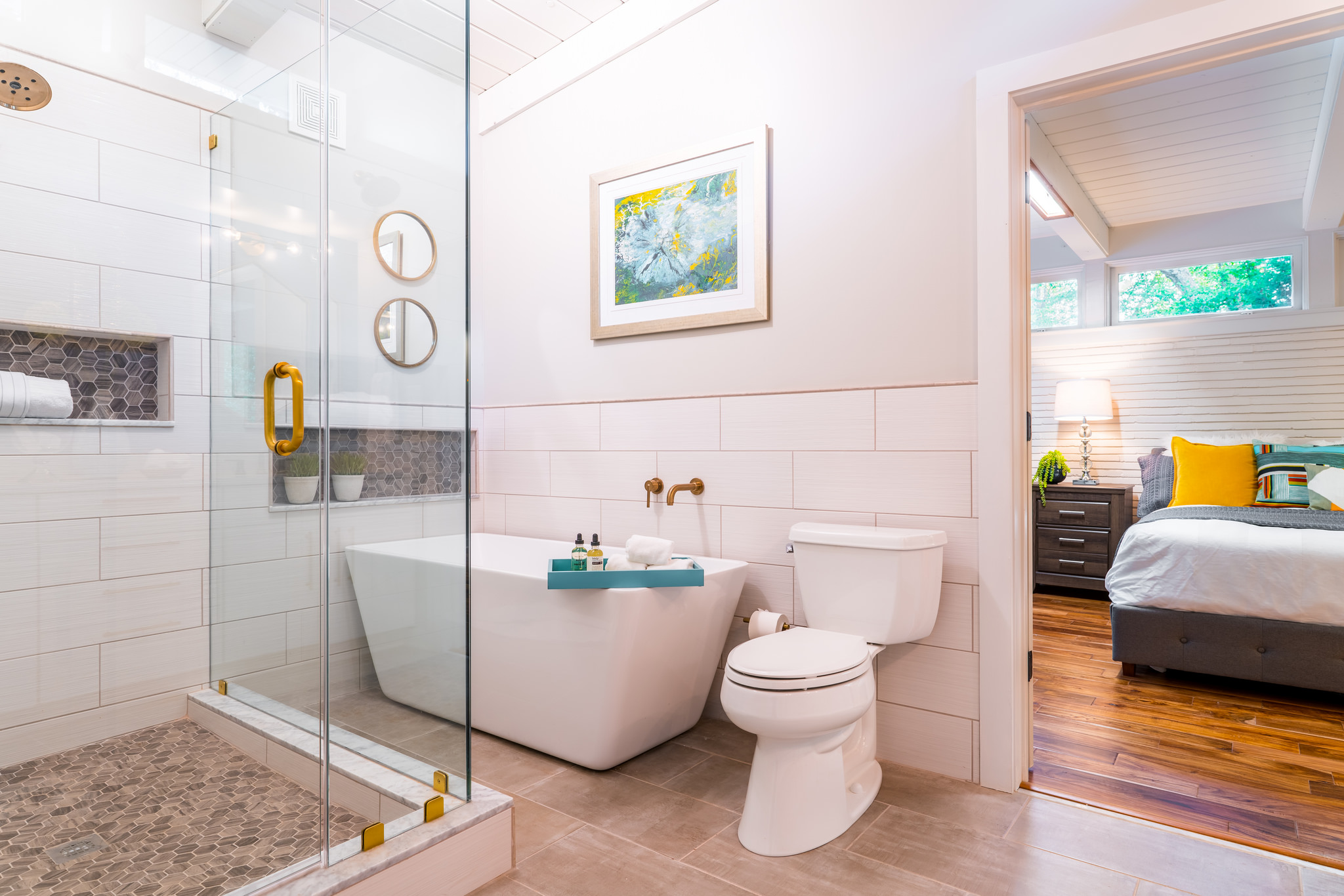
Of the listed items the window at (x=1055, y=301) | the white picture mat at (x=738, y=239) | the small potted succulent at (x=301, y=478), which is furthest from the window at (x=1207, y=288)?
the small potted succulent at (x=301, y=478)

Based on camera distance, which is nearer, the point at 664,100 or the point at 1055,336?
the point at 664,100

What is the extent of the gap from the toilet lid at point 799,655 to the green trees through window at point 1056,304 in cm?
412

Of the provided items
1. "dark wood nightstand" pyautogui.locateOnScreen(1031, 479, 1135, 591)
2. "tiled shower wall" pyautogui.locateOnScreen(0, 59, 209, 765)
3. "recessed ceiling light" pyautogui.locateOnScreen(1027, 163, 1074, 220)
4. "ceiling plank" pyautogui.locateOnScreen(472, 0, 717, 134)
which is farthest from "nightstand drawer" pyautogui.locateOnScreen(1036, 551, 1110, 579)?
"tiled shower wall" pyautogui.locateOnScreen(0, 59, 209, 765)

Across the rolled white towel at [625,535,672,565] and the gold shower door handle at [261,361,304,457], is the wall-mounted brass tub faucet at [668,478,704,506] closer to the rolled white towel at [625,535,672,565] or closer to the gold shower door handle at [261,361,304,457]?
the rolled white towel at [625,535,672,565]

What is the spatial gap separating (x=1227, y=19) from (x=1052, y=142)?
191 cm

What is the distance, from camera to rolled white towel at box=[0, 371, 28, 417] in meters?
1.53

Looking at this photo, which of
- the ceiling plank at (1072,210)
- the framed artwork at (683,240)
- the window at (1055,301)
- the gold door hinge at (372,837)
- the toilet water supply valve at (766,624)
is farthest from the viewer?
the window at (1055,301)

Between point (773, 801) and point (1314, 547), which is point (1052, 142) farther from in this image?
point (773, 801)

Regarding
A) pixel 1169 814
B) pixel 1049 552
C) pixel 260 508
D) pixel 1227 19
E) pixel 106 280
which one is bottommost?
pixel 1169 814

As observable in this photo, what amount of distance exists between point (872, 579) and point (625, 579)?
0.70 m

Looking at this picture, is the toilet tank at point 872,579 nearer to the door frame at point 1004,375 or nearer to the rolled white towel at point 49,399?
the door frame at point 1004,375

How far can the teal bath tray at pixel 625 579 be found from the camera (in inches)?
82.0

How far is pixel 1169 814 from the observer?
1.99 m

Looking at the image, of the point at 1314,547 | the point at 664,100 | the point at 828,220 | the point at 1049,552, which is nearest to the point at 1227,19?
the point at 828,220
